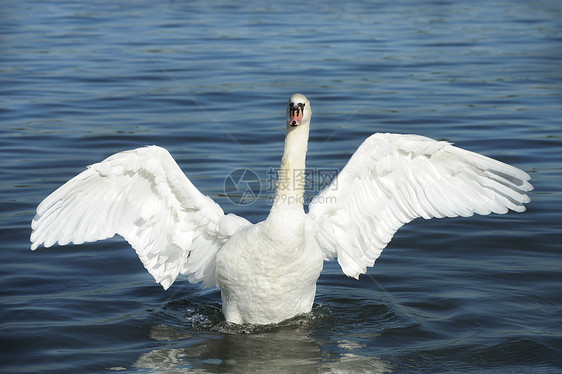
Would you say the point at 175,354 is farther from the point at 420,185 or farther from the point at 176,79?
the point at 176,79

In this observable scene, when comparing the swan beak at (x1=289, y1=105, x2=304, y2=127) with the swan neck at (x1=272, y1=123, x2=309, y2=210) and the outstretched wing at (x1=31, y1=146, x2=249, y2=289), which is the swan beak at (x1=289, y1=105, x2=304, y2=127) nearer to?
the swan neck at (x1=272, y1=123, x2=309, y2=210)

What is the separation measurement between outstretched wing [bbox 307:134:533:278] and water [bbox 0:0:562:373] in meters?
0.88

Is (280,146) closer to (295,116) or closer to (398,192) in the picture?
(398,192)

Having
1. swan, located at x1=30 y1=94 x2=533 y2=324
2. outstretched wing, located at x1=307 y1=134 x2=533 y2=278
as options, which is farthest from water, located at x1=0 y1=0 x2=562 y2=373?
outstretched wing, located at x1=307 y1=134 x2=533 y2=278

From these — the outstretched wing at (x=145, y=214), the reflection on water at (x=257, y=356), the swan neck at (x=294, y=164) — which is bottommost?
the reflection on water at (x=257, y=356)

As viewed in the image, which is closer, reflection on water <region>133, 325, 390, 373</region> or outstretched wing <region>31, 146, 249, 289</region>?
reflection on water <region>133, 325, 390, 373</region>

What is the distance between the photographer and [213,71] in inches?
791

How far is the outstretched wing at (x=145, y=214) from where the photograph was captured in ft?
25.7

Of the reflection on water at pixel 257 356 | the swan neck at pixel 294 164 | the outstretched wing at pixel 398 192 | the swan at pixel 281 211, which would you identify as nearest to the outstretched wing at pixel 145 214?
the swan at pixel 281 211

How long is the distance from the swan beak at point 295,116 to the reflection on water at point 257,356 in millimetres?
2101

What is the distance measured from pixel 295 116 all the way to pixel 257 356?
226 centimetres

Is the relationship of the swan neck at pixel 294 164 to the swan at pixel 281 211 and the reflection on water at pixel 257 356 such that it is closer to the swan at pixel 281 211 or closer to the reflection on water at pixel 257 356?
the swan at pixel 281 211

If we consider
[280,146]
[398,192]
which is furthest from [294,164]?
[280,146]

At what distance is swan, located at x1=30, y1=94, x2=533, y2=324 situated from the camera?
7.81 m
